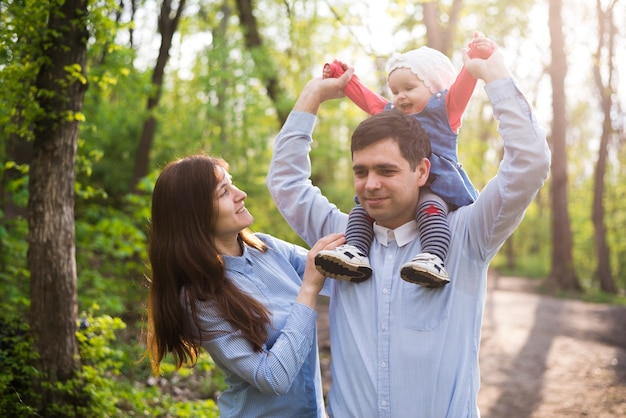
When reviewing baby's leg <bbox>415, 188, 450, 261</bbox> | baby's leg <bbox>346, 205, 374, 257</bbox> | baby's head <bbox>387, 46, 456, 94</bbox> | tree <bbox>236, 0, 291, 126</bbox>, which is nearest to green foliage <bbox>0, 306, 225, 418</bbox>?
baby's leg <bbox>346, 205, 374, 257</bbox>

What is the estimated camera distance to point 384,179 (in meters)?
2.25

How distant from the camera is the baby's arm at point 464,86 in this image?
7.04 feet

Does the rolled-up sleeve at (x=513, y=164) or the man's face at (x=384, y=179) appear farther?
the man's face at (x=384, y=179)

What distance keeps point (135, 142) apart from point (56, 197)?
7255 millimetres

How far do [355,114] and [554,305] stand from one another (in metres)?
6.31

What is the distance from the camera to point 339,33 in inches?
584

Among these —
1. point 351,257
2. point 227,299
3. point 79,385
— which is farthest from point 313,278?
point 79,385

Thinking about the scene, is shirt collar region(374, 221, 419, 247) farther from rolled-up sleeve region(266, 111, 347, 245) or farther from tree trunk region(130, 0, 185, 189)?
tree trunk region(130, 0, 185, 189)

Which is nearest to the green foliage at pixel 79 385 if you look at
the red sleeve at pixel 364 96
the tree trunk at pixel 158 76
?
the red sleeve at pixel 364 96

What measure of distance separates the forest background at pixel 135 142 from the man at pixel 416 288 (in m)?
0.59

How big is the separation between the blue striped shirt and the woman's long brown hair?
0.05m

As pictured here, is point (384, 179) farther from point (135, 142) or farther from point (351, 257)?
point (135, 142)

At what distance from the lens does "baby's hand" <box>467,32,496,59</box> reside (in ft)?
7.01

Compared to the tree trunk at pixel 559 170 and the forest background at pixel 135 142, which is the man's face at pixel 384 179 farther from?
the tree trunk at pixel 559 170
